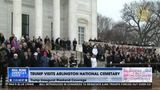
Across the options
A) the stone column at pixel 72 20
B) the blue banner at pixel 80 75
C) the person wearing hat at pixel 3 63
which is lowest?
the blue banner at pixel 80 75

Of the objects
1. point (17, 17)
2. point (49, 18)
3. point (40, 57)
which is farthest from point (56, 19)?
point (40, 57)

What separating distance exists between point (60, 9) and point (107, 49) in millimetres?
15508

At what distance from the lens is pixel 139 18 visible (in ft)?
301

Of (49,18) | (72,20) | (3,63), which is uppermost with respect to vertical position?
(49,18)

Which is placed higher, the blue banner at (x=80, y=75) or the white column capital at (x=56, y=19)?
the white column capital at (x=56, y=19)

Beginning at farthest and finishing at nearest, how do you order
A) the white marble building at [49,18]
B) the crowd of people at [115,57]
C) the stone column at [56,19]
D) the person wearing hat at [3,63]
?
1. the stone column at [56,19]
2. the white marble building at [49,18]
3. the crowd of people at [115,57]
4. the person wearing hat at [3,63]

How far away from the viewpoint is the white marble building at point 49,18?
5062 cm

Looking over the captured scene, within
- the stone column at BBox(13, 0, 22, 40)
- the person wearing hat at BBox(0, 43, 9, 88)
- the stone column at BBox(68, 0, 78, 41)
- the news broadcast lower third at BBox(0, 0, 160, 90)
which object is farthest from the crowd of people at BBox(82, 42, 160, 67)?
the stone column at BBox(68, 0, 78, 41)

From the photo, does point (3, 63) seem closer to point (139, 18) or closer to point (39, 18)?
point (39, 18)

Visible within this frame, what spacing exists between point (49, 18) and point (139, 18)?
38.4m

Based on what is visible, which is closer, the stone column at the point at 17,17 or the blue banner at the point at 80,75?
the blue banner at the point at 80,75

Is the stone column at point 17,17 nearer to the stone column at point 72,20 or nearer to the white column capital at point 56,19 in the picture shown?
the white column capital at point 56,19

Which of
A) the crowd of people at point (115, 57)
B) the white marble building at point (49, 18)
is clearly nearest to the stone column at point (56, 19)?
the white marble building at point (49, 18)

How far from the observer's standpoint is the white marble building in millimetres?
50625
